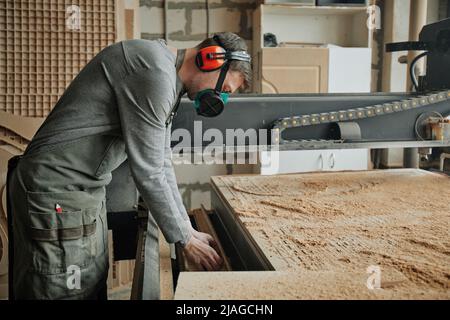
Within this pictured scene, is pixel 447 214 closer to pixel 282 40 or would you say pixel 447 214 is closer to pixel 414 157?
pixel 414 157

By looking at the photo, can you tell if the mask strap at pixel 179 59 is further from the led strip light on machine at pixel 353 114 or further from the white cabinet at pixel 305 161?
the white cabinet at pixel 305 161

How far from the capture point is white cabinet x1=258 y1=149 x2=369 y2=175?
11.3 ft

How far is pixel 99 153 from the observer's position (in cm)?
144

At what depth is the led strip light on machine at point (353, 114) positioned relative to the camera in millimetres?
1536

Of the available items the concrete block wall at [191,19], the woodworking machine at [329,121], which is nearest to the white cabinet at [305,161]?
the concrete block wall at [191,19]

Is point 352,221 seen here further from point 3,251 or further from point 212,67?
point 3,251

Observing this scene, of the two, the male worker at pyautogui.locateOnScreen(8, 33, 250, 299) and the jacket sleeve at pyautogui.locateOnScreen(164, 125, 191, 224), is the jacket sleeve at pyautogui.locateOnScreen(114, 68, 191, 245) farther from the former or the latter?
the jacket sleeve at pyautogui.locateOnScreen(164, 125, 191, 224)

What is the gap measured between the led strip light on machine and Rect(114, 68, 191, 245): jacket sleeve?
0.43 m

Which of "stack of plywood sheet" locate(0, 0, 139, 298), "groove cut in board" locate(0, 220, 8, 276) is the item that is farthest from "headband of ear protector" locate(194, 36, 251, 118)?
"groove cut in board" locate(0, 220, 8, 276)

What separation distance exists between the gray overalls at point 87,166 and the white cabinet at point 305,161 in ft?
6.50

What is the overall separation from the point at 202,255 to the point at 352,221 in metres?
0.49

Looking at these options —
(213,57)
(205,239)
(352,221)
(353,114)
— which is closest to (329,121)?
(353,114)
